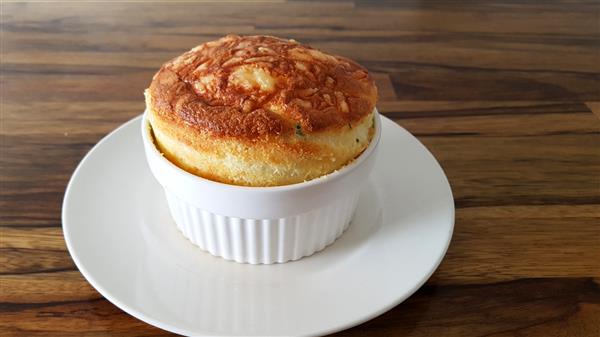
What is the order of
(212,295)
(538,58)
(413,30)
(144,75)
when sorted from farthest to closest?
(413,30) < (538,58) < (144,75) < (212,295)

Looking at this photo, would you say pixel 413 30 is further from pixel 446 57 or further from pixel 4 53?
pixel 4 53


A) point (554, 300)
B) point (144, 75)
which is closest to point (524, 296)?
point (554, 300)

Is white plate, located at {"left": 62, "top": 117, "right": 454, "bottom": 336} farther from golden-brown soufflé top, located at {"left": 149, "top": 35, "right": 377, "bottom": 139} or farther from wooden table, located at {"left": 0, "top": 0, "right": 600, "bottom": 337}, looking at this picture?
golden-brown soufflé top, located at {"left": 149, "top": 35, "right": 377, "bottom": 139}

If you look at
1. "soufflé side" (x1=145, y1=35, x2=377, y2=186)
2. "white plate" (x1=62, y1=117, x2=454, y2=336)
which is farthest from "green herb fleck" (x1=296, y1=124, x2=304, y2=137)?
"white plate" (x1=62, y1=117, x2=454, y2=336)

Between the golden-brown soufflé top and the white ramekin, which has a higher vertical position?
the golden-brown soufflé top

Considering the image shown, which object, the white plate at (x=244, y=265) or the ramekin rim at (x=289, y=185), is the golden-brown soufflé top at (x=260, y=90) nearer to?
the ramekin rim at (x=289, y=185)

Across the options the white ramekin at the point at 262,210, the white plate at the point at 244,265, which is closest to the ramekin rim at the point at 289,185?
the white ramekin at the point at 262,210

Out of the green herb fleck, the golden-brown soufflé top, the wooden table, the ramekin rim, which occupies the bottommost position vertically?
the wooden table
